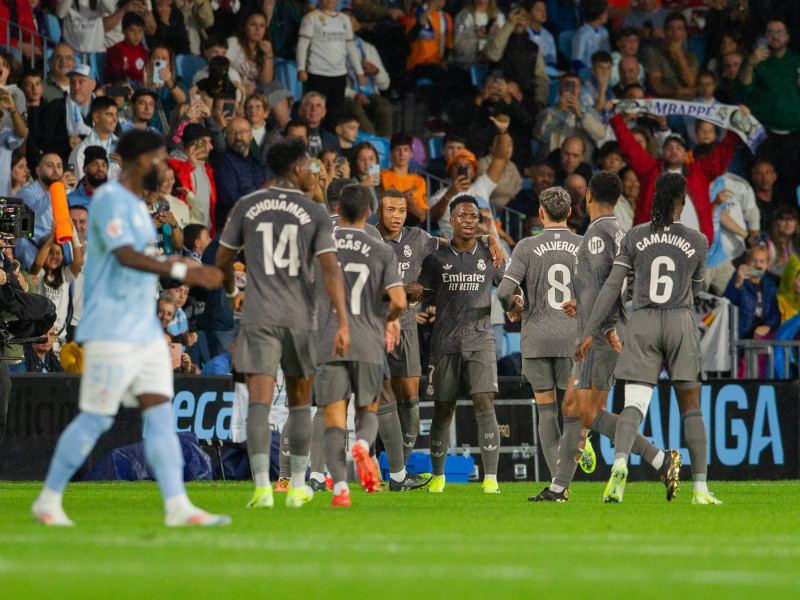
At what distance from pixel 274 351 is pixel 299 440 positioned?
707 mm

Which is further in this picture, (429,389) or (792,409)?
(792,409)

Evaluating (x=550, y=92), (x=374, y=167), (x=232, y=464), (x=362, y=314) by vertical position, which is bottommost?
(x=232, y=464)

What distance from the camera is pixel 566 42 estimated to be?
71.7ft

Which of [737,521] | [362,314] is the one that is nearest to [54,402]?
[362,314]

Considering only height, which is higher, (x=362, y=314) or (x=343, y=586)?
(x=362, y=314)

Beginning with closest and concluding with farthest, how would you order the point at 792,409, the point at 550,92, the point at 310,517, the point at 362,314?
the point at 310,517 < the point at 362,314 < the point at 792,409 < the point at 550,92

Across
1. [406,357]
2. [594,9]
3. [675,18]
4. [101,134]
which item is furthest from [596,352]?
[675,18]

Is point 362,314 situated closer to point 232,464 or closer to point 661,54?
point 232,464

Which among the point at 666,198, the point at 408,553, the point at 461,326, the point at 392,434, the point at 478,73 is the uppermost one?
the point at 478,73

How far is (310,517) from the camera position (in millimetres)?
7602

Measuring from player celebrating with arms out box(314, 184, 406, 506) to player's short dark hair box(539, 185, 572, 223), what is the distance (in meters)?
1.95

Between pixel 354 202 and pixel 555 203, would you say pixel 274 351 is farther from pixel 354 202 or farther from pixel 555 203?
pixel 555 203

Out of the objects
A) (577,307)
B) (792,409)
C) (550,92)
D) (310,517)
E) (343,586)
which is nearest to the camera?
(343,586)

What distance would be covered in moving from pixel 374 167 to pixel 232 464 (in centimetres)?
431
